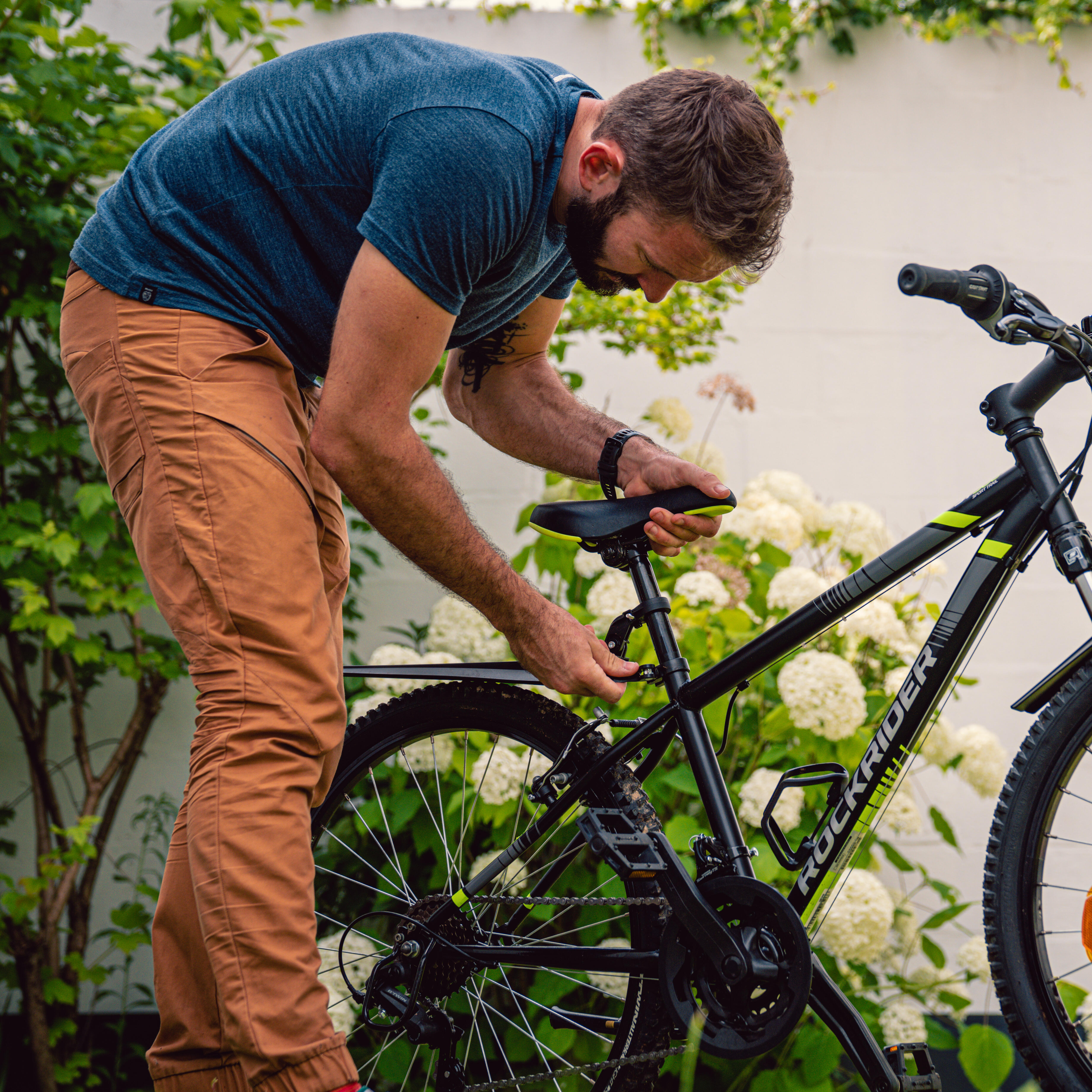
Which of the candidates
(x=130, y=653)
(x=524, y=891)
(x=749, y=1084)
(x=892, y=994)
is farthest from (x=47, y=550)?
(x=892, y=994)

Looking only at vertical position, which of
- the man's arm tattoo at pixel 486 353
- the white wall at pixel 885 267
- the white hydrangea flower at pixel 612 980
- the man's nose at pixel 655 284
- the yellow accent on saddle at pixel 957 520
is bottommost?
the white hydrangea flower at pixel 612 980

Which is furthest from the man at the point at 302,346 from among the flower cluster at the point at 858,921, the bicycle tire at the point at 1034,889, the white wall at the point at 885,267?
the white wall at the point at 885,267

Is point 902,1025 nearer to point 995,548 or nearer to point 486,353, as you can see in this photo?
point 995,548

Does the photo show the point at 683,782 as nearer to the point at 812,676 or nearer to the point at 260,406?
the point at 812,676

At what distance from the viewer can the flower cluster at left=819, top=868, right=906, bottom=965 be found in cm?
160

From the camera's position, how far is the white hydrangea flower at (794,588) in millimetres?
→ 1793

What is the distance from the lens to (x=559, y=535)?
136cm

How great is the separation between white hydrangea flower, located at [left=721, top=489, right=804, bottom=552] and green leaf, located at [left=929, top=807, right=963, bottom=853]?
611 mm

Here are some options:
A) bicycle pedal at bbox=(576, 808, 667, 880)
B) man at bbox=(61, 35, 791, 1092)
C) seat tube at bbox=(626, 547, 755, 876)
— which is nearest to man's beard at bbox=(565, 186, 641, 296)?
man at bbox=(61, 35, 791, 1092)

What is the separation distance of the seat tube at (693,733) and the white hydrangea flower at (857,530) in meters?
0.84

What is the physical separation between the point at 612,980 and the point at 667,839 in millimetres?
572

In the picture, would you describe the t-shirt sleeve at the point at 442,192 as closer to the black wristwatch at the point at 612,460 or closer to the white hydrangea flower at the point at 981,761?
the black wristwatch at the point at 612,460

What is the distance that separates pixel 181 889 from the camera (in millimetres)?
1043

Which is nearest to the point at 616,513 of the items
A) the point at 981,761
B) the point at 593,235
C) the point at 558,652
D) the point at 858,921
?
the point at 558,652
